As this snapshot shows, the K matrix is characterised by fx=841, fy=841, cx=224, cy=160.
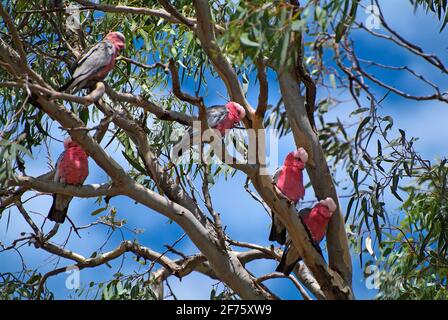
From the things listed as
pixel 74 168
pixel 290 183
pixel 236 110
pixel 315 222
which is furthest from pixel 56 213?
pixel 315 222

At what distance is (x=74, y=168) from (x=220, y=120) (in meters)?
0.80

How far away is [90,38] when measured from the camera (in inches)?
210

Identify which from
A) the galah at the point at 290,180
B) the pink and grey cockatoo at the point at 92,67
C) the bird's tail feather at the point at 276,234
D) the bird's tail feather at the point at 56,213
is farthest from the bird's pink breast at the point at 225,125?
the bird's tail feather at the point at 56,213

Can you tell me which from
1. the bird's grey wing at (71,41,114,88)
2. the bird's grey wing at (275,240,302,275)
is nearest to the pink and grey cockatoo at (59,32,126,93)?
the bird's grey wing at (71,41,114,88)

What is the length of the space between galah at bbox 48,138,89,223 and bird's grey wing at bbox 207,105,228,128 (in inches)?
27.1

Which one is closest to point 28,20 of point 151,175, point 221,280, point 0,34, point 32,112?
point 0,34

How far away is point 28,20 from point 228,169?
157 centimetres

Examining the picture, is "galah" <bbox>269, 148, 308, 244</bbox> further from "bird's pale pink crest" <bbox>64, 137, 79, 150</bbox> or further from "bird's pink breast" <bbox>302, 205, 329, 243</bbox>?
"bird's pale pink crest" <bbox>64, 137, 79, 150</bbox>

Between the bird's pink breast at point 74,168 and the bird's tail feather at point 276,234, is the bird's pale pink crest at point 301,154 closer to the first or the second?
the bird's tail feather at point 276,234

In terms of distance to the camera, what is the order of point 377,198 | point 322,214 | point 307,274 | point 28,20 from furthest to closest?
1. point 28,20
2. point 307,274
3. point 377,198
4. point 322,214

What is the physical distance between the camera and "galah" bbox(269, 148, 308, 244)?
13.8 ft

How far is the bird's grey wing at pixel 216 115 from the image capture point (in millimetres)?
→ 4438

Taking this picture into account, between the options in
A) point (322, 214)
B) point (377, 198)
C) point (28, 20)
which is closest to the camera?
point (322, 214)
